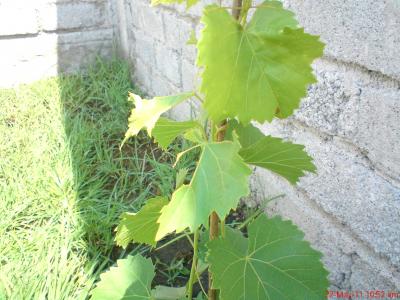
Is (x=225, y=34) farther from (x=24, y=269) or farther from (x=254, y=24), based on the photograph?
(x=24, y=269)

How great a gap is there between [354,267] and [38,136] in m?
2.06

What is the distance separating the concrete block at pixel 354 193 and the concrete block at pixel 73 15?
9.47 ft

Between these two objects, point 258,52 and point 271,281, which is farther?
point 271,281

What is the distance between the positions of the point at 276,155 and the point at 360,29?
1.69 ft

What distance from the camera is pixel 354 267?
51.1 inches

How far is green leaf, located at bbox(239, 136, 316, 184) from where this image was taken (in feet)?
2.64

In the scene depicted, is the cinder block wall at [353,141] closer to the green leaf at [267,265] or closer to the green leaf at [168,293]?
the green leaf at [267,265]

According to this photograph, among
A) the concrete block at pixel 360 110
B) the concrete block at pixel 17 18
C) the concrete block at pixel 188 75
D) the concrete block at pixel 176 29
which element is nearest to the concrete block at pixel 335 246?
the concrete block at pixel 360 110

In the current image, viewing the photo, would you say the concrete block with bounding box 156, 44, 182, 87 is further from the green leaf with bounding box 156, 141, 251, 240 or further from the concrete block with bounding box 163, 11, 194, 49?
the green leaf with bounding box 156, 141, 251, 240

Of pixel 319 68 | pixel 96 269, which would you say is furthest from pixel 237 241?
pixel 96 269

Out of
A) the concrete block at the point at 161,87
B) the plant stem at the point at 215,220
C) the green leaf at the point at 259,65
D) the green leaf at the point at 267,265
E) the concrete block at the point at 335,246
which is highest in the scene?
the green leaf at the point at 259,65

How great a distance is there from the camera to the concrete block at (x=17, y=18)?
3523 millimetres

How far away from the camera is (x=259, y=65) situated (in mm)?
633

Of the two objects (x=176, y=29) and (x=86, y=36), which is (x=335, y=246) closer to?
(x=176, y=29)
